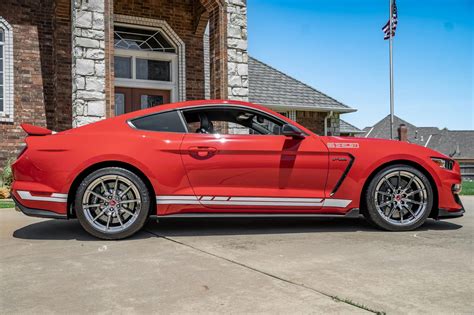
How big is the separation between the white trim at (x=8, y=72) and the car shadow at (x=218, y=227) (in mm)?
5857

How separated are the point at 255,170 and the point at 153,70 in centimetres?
839

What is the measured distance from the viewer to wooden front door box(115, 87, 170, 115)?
457 inches

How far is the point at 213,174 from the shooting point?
14.5 feet

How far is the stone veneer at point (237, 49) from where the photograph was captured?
30.6 ft

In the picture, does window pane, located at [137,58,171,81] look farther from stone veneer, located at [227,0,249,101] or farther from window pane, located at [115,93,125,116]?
stone veneer, located at [227,0,249,101]

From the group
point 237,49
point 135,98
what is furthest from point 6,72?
point 237,49

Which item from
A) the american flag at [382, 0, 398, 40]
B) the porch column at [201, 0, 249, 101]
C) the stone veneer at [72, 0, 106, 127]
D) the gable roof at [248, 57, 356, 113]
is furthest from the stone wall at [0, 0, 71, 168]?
the american flag at [382, 0, 398, 40]

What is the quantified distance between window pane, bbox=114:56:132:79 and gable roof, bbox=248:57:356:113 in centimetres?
535

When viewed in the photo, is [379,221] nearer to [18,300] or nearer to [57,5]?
[18,300]

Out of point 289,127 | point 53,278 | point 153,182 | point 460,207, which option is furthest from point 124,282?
point 460,207

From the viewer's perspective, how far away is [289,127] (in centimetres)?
444

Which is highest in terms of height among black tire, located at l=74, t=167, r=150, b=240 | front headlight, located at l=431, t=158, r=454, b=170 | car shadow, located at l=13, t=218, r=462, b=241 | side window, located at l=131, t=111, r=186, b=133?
side window, located at l=131, t=111, r=186, b=133

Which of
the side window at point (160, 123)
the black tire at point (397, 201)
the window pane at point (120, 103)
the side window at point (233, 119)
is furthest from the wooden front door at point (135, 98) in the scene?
the black tire at point (397, 201)

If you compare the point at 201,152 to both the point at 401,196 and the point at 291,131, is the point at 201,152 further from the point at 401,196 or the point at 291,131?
the point at 401,196
